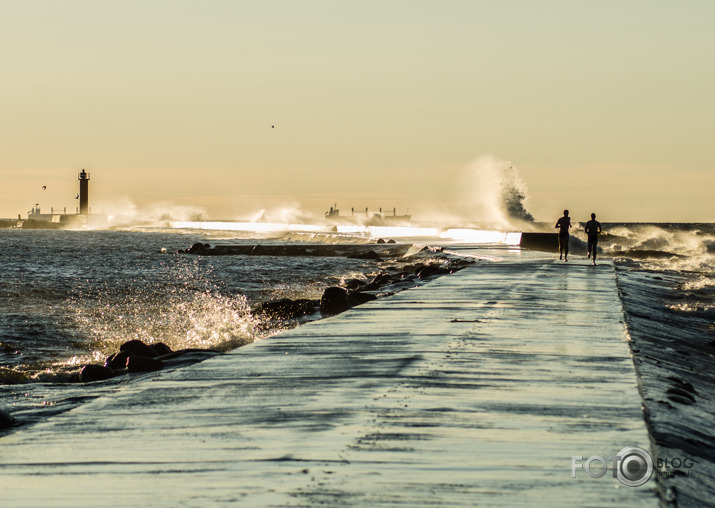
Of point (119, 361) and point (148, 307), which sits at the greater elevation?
point (119, 361)

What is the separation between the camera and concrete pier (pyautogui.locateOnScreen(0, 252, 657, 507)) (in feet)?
16.1

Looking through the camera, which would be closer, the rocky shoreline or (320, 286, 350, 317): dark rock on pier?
the rocky shoreline

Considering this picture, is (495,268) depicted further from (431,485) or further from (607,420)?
(431,485)

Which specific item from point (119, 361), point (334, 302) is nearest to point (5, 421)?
point (119, 361)

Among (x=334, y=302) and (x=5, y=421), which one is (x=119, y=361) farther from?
(x=334, y=302)

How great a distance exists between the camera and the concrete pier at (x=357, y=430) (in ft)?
16.1

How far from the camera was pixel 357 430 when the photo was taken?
6.15 metres

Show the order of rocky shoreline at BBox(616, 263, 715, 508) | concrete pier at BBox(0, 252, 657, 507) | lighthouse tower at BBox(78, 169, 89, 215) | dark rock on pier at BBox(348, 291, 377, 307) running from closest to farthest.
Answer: concrete pier at BBox(0, 252, 657, 507), rocky shoreline at BBox(616, 263, 715, 508), dark rock on pier at BBox(348, 291, 377, 307), lighthouse tower at BBox(78, 169, 89, 215)

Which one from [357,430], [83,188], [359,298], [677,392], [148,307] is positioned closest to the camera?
[357,430]

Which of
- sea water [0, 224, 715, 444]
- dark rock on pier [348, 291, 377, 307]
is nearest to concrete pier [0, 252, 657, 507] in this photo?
sea water [0, 224, 715, 444]

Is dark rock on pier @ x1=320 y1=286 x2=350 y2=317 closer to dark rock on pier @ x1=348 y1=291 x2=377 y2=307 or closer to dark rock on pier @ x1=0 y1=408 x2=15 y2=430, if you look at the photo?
dark rock on pier @ x1=348 y1=291 x2=377 y2=307

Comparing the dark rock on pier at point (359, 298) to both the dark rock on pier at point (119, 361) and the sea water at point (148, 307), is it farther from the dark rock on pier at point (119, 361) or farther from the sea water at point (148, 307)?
the dark rock on pier at point (119, 361)

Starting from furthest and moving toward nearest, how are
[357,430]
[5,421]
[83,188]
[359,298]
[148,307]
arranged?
[83,188] < [148,307] < [359,298] < [5,421] < [357,430]

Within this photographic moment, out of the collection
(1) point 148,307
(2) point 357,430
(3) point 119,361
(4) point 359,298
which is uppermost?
(2) point 357,430
